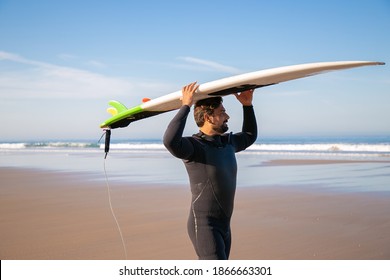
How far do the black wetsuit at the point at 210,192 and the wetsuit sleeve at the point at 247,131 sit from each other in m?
0.24

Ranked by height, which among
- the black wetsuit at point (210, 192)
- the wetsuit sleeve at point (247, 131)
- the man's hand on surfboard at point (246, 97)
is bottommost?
the black wetsuit at point (210, 192)

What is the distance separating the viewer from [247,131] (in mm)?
3119

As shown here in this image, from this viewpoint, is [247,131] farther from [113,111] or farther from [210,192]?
[113,111]

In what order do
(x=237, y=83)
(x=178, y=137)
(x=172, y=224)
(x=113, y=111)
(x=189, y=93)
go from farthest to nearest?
(x=172, y=224), (x=113, y=111), (x=237, y=83), (x=189, y=93), (x=178, y=137)

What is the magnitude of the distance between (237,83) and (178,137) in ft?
2.27

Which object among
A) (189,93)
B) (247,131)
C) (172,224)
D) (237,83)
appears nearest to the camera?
(189,93)

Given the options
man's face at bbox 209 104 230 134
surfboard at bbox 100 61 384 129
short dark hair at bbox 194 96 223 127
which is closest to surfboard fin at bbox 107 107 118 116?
surfboard at bbox 100 61 384 129

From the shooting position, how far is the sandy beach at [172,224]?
4.23 metres

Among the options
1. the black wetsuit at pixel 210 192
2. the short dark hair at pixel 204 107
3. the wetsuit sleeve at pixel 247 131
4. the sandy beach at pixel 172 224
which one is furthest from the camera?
the sandy beach at pixel 172 224

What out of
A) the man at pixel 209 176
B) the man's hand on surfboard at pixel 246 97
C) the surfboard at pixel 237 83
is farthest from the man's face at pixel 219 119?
the man's hand on surfboard at pixel 246 97

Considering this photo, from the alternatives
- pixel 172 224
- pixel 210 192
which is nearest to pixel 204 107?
pixel 210 192

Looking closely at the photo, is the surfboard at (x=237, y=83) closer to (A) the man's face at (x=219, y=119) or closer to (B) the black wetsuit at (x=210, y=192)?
(A) the man's face at (x=219, y=119)

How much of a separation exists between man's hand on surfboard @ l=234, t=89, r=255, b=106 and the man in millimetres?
408
